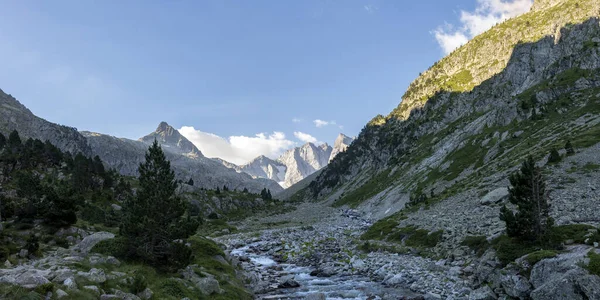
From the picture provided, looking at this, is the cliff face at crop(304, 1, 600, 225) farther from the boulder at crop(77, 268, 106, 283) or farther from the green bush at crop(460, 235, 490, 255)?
the boulder at crop(77, 268, 106, 283)

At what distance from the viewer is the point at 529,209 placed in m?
25.1

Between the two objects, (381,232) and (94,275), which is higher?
(381,232)

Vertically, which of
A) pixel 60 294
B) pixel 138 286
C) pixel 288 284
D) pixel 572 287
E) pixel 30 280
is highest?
pixel 572 287

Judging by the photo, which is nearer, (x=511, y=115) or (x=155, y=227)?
(x=155, y=227)

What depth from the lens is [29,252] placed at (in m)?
27.2

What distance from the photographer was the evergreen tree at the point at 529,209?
24403 mm

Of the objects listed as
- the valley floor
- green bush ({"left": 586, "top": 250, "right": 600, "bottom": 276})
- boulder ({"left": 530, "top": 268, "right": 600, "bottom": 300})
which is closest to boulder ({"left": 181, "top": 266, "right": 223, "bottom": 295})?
the valley floor

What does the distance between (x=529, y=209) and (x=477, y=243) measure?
19.8ft

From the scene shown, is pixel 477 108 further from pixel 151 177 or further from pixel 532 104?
pixel 151 177

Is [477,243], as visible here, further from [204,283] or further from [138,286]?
[138,286]

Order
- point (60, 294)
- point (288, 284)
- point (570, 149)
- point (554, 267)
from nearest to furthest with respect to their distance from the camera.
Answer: point (60, 294), point (554, 267), point (288, 284), point (570, 149)

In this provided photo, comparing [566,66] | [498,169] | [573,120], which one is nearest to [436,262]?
[498,169]

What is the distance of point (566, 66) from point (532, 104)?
41.5 metres

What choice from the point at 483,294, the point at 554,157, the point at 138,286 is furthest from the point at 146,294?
the point at 554,157
